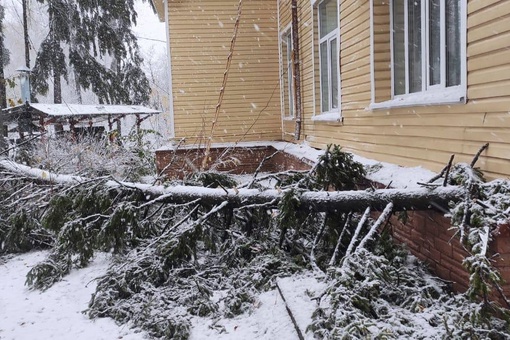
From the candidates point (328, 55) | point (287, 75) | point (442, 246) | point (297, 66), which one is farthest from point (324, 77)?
point (442, 246)

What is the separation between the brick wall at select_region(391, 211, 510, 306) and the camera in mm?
2879

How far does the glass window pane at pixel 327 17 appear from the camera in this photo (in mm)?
7893

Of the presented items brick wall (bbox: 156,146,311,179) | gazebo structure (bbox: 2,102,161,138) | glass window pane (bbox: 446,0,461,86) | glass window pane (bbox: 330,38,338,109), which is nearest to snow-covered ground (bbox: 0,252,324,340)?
glass window pane (bbox: 446,0,461,86)

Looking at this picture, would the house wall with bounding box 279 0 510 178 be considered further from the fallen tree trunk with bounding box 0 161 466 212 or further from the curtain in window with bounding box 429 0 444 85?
the fallen tree trunk with bounding box 0 161 466 212

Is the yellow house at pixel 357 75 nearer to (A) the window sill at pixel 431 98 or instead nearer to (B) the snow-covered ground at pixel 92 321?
(A) the window sill at pixel 431 98

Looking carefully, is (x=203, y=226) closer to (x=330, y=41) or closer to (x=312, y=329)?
(x=312, y=329)

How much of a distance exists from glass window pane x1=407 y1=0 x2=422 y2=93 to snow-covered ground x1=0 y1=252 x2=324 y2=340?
7.94 feet

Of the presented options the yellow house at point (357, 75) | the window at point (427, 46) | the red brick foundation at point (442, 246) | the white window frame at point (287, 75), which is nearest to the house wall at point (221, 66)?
the yellow house at point (357, 75)

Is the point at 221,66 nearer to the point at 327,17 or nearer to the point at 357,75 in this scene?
the point at 327,17

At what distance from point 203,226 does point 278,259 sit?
→ 2.72ft

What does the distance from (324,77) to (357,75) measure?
7.63 feet

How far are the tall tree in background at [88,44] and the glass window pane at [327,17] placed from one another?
50.0 ft

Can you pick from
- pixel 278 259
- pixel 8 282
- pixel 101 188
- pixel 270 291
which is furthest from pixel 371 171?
pixel 8 282

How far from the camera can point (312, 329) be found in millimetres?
2865
